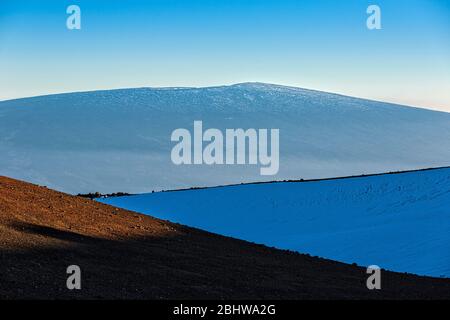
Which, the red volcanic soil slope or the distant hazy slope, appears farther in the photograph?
the distant hazy slope

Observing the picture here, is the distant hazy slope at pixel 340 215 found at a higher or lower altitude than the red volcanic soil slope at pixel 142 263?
higher

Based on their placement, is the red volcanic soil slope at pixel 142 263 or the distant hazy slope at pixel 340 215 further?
the distant hazy slope at pixel 340 215

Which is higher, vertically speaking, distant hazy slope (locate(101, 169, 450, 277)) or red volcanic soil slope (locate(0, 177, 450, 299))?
distant hazy slope (locate(101, 169, 450, 277))
